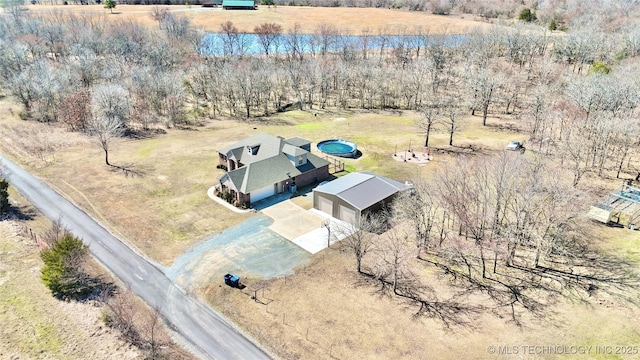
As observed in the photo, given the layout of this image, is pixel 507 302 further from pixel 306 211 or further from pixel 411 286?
pixel 306 211

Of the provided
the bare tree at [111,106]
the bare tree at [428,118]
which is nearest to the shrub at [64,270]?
the bare tree at [111,106]

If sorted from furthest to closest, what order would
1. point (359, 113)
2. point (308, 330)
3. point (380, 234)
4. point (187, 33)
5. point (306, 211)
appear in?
point (187, 33), point (359, 113), point (306, 211), point (380, 234), point (308, 330)

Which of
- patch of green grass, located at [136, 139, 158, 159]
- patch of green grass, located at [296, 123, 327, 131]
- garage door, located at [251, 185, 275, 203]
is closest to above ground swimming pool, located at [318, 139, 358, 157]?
patch of green grass, located at [296, 123, 327, 131]

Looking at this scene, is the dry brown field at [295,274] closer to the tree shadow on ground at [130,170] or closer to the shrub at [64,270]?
the tree shadow on ground at [130,170]

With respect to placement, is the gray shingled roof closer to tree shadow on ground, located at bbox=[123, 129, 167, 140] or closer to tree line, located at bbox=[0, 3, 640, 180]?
tree line, located at bbox=[0, 3, 640, 180]

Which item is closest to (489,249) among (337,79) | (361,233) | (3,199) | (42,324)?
(361,233)

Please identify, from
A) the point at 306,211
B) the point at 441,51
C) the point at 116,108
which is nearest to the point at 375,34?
the point at 441,51

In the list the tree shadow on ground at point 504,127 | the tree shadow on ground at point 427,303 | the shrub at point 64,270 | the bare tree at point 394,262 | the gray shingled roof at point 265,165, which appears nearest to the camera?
the tree shadow on ground at point 427,303
